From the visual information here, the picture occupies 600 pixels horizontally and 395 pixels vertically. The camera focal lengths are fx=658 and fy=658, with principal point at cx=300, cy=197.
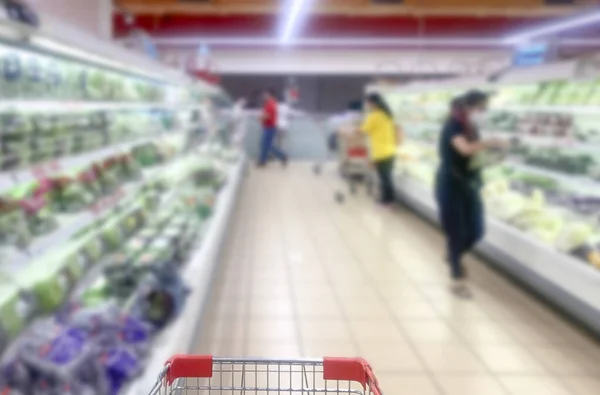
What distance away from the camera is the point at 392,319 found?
4598mm

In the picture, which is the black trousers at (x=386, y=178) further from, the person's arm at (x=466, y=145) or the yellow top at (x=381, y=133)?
the person's arm at (x=466, y=145)

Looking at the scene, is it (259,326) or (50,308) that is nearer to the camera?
(50,308)

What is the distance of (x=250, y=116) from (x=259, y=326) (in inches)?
Result: 497

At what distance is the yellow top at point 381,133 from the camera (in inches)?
353

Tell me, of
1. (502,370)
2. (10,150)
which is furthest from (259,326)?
(10,150)

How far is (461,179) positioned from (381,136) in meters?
4.00

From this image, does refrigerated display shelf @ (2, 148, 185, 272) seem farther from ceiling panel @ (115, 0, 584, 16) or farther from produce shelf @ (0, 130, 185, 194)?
ceiling panel @ (115, 0, 584, 16)

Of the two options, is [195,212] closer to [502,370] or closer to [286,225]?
[286,225]

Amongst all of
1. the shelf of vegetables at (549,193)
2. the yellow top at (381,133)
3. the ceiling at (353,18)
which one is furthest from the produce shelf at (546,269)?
the ceiling at (353,18)

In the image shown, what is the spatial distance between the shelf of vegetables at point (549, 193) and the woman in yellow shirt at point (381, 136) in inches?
72.3

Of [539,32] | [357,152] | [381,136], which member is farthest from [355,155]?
[539,32]

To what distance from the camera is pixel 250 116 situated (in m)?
16.6

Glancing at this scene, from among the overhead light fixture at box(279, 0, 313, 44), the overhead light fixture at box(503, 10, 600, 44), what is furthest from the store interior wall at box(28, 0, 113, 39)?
the overhead light fixture at box(503, 10, 600, 44)

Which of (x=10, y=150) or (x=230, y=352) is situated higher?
(x=10, y=150)
